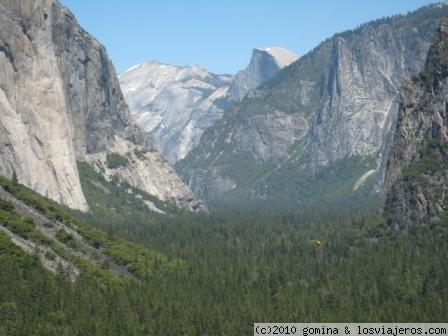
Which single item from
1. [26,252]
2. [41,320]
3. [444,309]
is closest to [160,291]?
[26,252]

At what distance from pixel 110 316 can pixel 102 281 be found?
1212 inches

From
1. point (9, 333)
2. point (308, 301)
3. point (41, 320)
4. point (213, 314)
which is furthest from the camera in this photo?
point (308, 301)

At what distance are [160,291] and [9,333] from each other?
4643 cm

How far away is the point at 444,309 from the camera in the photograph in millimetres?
170750

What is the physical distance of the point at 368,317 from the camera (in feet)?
553

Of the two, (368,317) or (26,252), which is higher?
(26,252)

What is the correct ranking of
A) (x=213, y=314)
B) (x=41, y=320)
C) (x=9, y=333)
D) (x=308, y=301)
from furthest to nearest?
(x=308, y=301)
(x=213, y=314)
(x=41, y=320)
(x=9, y=333)

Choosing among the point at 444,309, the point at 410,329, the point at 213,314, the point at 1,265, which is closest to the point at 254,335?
the point at 213,314

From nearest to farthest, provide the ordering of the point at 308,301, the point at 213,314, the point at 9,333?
the point at 9,333
the point at 213,314
the point at 308,301

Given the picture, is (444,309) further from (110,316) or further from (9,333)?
(9,333)

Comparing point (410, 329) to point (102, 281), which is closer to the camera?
point (410, 329)

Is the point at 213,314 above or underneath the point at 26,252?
underneath

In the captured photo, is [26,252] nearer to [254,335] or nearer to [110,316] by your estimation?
[110,316]

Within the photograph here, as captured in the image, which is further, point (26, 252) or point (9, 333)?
point (26, 252)
